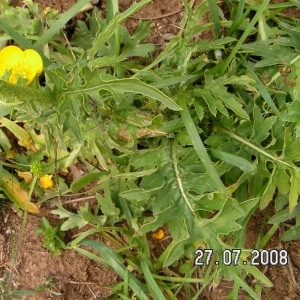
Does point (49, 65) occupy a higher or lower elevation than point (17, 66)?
lower

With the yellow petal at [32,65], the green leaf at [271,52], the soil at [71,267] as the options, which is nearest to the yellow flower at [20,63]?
the yellow petal at [32,65]

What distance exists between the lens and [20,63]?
4.94 feet

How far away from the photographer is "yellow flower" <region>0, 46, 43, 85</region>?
1485 mm

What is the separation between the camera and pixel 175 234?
1.68 metres

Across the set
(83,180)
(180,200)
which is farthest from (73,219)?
(180,200)

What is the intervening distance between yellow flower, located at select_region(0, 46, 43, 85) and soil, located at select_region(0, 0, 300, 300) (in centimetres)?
60

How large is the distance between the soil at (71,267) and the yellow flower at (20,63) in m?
0.60

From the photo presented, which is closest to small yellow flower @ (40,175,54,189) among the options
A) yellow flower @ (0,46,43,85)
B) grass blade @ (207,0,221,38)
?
yellow flower @ (0,46,43,85)

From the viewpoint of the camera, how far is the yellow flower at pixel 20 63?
1.49m

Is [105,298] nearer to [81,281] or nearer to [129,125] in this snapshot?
[81,281]

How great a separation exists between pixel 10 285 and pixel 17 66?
96 cm

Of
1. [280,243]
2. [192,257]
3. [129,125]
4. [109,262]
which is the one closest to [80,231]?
[109,262]
